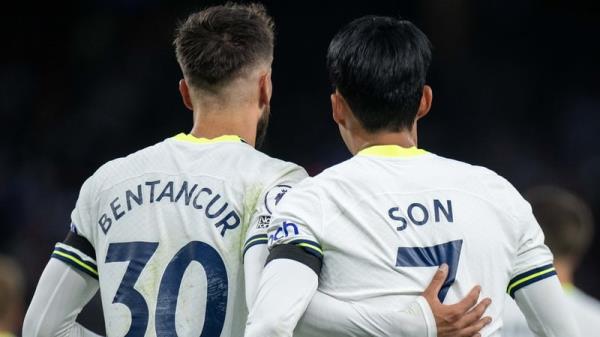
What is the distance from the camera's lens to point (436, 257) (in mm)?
3039

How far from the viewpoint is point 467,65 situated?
12.1 metres

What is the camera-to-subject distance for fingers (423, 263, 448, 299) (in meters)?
3.01

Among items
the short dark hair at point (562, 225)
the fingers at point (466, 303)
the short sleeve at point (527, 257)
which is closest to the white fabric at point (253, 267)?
the fingers at point (466, 303)

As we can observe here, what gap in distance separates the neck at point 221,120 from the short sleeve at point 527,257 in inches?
36.2

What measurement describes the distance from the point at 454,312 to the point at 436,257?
0.15 meters

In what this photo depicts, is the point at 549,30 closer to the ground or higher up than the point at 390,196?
closer to the ground

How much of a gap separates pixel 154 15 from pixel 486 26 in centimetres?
372

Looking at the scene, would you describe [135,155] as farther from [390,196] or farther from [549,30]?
[549,30]

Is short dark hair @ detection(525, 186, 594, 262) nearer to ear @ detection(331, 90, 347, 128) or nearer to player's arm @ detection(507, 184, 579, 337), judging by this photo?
player's arm @ detection(507, 184, 579, 337)

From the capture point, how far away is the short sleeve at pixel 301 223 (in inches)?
118

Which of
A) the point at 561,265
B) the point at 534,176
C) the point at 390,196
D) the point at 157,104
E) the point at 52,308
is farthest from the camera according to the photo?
the point at 157,104

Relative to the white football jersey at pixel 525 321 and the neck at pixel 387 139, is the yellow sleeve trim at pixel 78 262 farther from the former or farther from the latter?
the white football jersey at pixel 525 321

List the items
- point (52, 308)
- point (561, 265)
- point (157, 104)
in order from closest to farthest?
point (52, 308) → point (561, 265) → point (157, 104)

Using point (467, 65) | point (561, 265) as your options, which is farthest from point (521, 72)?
point (561, 265)
